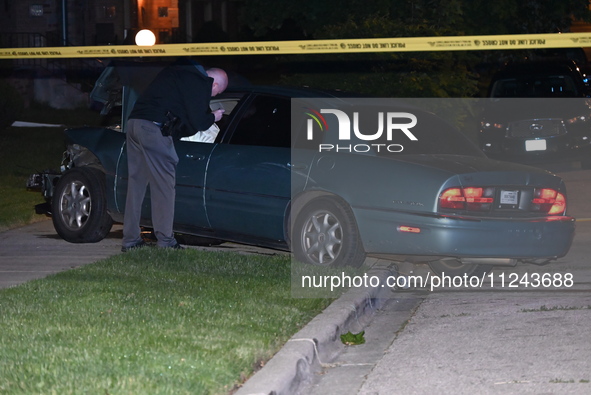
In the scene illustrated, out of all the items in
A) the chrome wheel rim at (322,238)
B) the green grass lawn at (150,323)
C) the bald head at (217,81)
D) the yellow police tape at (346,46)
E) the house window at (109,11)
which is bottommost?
the green grass lawn at (150,323)

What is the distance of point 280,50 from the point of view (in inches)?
394

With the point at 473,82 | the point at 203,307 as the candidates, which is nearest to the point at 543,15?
the point at 473,82

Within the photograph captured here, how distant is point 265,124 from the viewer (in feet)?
29.2

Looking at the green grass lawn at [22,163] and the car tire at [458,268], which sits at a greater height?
the green grass lawn at [22,163]

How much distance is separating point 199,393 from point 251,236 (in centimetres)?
385

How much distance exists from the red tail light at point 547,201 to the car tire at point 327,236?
4.65 feet

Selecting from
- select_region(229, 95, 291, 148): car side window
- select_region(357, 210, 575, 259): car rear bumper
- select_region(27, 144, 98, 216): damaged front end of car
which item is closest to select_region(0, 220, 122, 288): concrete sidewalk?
select_region(27, 144, 98, 216): damaged front end of car

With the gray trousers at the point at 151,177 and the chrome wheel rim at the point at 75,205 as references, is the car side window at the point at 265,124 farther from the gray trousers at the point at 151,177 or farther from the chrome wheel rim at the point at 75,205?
the chrome wheel rim at the point at 75,205

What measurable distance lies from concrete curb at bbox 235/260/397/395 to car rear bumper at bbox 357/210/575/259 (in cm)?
47

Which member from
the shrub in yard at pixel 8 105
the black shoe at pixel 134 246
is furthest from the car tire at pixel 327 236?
the shrub in yard at pixel 8 105

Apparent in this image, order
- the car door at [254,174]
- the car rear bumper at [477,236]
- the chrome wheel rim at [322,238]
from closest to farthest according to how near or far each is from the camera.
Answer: the car rear bumper at [477,236] < the chrome wheel rim at [322,238] < the car door at [254,174]

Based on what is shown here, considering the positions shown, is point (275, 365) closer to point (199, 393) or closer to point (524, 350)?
point (199, 393)

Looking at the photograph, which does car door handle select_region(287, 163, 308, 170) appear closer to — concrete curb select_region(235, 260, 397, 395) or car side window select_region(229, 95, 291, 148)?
car side window select_region(229, 95, 291, 148)

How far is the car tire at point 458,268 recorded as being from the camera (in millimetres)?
8680
